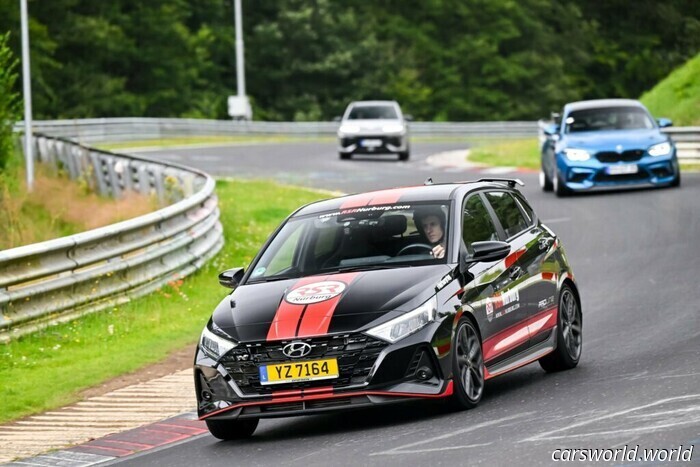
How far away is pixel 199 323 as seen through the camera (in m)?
15.4

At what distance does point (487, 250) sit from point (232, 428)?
2.02 meters

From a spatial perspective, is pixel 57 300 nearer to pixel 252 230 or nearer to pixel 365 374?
pixel 365 374

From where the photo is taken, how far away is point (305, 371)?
950 centimetres

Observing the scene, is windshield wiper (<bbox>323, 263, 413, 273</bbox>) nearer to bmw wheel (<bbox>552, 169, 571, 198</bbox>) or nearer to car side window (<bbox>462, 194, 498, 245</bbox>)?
car side window (<bbox>462, 194, 498, 245</bbox>)

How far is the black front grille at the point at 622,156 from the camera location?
26.0 m

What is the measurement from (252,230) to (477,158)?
1767 cm

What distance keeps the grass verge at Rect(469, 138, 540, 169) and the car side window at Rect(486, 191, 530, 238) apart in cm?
2373

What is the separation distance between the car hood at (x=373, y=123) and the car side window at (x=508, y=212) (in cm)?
2904

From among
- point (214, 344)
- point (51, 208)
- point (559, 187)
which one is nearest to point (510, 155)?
point (559, 187)

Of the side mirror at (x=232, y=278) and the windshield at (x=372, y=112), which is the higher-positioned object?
the side mirror at (x=232, y=278)

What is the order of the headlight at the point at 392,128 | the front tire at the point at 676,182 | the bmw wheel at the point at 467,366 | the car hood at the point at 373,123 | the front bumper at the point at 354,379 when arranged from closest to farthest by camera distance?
the front bumper at the point at 354,379
the bmw wheel at the point at 467,366
the front tire at the point at 676,182
the headlight at the point at 392,128
the car hood at the point at 373,123

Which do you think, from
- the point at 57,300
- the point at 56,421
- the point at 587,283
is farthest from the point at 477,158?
the point at 56,421

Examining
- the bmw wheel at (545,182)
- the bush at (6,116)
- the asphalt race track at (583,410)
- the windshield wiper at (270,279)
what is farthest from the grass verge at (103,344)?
the bmw wheel at (545,182)

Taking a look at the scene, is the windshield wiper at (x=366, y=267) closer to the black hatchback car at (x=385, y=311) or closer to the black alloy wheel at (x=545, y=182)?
the black hatchback car at (x=385, y=311)
